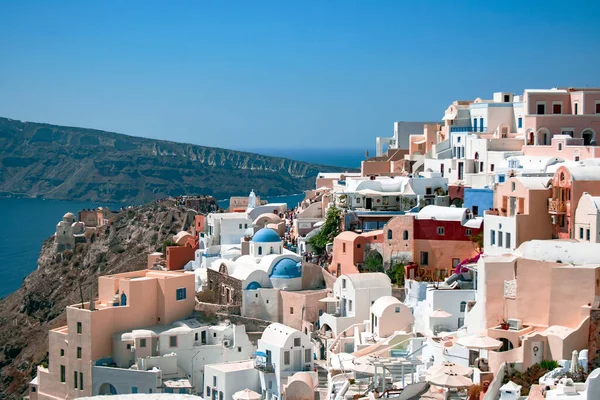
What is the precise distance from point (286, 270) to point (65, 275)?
1498 inches

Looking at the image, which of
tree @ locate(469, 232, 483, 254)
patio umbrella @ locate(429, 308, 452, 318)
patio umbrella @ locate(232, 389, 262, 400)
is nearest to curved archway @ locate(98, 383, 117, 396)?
patio umbrella @ locate(232, 389, 262, 400)

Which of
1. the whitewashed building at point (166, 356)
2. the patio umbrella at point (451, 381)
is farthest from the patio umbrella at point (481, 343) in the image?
the whitewashed building at point (166, 356)

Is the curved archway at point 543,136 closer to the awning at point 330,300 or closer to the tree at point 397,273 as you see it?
the tree at point 397,273

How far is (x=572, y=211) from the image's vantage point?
111 ft

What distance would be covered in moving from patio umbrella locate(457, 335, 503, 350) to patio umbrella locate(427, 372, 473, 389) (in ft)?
3.20

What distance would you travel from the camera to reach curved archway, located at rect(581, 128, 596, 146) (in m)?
48.0

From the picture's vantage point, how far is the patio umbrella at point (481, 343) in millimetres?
28438

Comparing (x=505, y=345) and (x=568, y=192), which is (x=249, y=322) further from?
(x=505, y=345)

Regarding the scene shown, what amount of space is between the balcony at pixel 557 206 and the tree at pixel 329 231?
14109mm

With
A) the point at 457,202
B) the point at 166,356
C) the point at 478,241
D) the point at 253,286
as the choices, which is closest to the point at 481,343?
the point at 478,241

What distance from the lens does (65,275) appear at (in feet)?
252

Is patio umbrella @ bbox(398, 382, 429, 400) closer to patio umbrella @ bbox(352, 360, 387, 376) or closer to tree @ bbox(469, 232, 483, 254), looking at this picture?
patio umbrella @ bbox(352, 360, 387, 376)

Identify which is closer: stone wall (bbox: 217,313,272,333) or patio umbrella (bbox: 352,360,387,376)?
patio umbrella (bbox: 352,360,387,376)

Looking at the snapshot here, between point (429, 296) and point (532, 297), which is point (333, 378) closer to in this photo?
point (429, 296)
